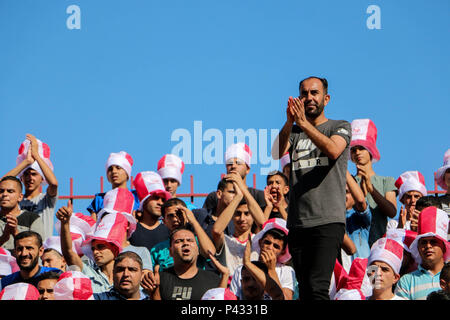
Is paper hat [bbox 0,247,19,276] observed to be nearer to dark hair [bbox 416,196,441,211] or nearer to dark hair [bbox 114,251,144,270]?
dark hair [bbox 114,251,144,270]

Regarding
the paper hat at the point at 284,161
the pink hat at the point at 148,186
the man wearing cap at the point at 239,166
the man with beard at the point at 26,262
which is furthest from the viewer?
the paper hat at the point at 284,161

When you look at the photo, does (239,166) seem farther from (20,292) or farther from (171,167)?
(20,292)

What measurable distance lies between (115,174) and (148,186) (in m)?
0.82

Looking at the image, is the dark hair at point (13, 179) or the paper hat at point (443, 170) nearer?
the dark hair at point (13, 179)

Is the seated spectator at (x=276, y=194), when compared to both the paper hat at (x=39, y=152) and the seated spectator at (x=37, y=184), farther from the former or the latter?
the paper hat at (x=39, y=152)

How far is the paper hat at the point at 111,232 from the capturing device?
8.29 m

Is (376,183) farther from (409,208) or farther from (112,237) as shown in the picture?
(112,237)

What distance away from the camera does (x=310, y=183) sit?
5750mm

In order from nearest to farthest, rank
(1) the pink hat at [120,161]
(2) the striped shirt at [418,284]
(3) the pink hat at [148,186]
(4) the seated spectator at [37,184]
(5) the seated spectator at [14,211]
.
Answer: (2) the striped shirt at [418,284] < (5) the seated spectator at [14,211] < (3) the pink hat at [148,186] < (4) the seated spectator at [37,184] < (1) the pink hat at [120,161]

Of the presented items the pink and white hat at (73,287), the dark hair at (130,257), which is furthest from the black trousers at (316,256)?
the pink and white hat at (73,287)

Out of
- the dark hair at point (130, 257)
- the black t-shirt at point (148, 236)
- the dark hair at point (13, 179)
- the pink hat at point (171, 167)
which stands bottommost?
the dark hair at point (130, 257)

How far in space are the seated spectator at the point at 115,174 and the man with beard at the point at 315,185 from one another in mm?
4283
